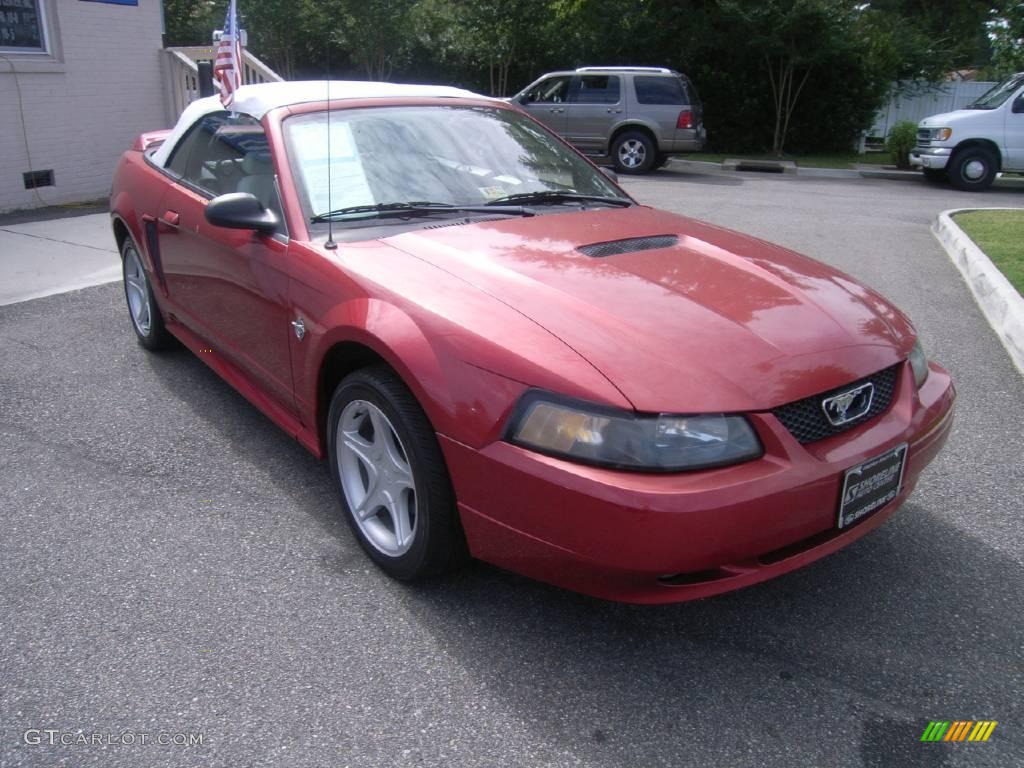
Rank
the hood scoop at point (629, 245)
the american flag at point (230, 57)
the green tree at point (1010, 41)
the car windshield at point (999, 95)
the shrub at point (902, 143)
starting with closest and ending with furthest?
the hood scoop at point (629, 245), the american flag at point (230, 57), the car windshield at point (999, 95), the shrub at point (902, 143), the green tree at point (1010, 41)

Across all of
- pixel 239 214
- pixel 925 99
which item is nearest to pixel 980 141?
pixel 925 99

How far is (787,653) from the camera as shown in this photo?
8.73 ft

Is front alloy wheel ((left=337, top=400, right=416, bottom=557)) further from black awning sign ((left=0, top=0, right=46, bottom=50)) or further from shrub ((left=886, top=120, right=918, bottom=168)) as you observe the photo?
shrub ((left=886, top=120, right=918, bottom=168))

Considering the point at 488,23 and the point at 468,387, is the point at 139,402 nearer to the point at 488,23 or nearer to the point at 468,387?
the point at 468,387

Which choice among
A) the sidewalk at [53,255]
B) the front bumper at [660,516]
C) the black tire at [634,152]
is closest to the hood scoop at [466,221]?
the front bumper at [660,516]

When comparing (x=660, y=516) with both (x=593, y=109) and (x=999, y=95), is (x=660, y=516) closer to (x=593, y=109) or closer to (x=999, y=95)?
(x=593, y=109)

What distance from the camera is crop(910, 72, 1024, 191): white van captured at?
14.8 m

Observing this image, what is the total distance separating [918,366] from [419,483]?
174 cm

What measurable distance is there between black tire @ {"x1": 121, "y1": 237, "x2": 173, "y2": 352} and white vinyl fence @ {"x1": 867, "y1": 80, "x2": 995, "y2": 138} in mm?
19694

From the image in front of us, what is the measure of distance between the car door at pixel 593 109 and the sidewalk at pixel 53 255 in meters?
→ 9.51

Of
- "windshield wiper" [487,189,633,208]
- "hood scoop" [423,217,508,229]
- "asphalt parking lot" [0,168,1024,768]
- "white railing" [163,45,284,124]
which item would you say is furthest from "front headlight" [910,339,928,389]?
"white railing" [163,45,284,124]

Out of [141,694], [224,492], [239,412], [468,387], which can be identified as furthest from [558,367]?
[239,412]

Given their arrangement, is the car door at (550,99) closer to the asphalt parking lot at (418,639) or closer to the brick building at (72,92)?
the brick building at (72,92)

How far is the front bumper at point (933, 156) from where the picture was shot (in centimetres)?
1521
